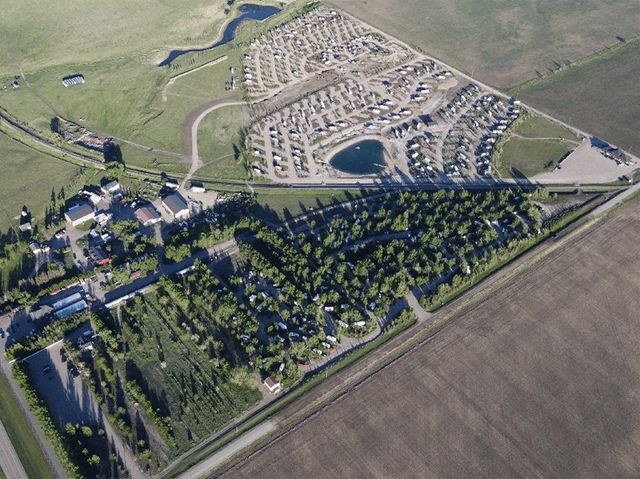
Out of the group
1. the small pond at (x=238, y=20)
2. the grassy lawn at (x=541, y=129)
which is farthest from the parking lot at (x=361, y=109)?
the small pond at (x=238, y=20)

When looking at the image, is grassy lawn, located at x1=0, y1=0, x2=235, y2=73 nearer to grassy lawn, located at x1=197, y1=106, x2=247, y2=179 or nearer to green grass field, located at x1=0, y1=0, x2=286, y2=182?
green grass field, located at x1=0, y1=0, x2=286, y2=182

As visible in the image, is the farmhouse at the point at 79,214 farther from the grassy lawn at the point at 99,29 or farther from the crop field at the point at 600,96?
the crop field at the point at 600,96

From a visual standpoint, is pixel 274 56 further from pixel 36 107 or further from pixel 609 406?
pixel 609 406

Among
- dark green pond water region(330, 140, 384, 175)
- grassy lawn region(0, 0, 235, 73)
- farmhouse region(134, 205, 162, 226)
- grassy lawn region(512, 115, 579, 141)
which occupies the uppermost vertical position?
grassy lawn region(0, 0, 235, 73)

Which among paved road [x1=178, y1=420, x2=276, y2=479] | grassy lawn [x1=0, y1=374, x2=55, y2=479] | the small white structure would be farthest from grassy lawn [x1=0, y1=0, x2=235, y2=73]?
paved road [x1=178, y1=420, x2=276, y2=479]

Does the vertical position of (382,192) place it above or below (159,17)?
below

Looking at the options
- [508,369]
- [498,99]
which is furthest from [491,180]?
[508,369]

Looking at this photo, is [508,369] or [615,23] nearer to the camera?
[508,369]
